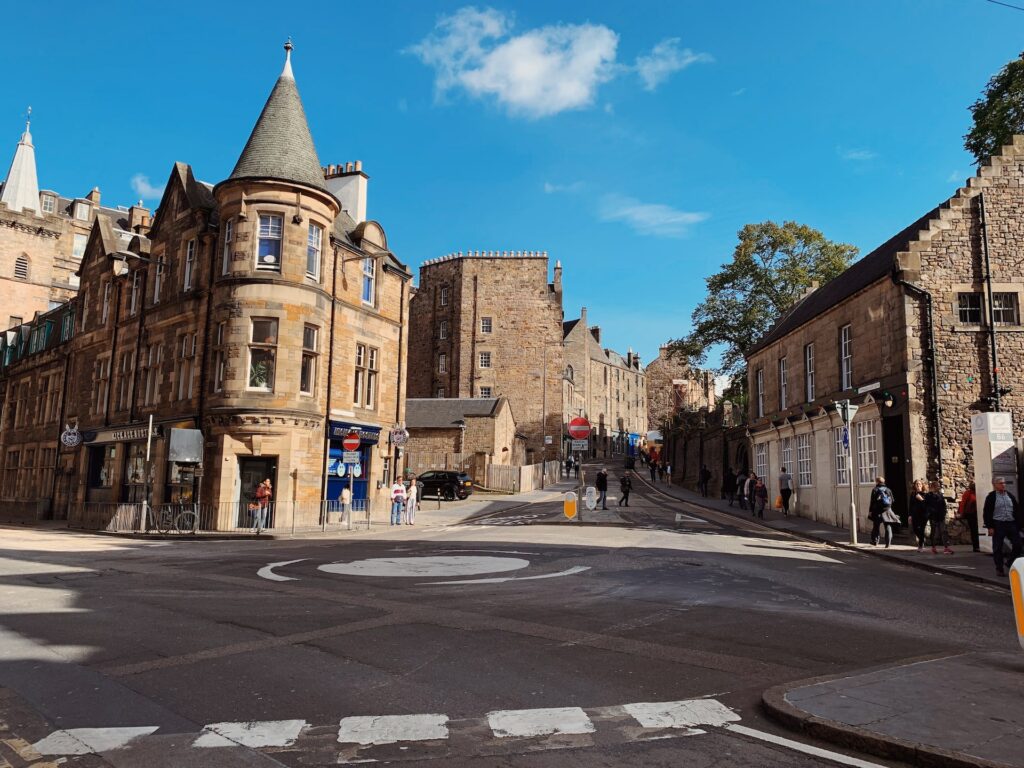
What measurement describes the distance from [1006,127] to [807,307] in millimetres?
10142

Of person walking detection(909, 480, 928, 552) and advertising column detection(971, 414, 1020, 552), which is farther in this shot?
person walking detection(909, 480, 928, 552)

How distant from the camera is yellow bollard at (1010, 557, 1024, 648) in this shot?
6.00 metres

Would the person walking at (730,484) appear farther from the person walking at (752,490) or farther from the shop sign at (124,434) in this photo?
the shop sign at (124,434)

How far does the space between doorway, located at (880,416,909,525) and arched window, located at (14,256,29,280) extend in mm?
66389

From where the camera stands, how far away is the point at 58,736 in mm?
4684

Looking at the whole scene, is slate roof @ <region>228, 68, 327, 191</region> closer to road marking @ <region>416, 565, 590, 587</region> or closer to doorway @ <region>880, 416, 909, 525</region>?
road marking @ <region>416, 565, 590, 587</region>

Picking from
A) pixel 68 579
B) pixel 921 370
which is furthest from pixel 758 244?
pixel 68 579

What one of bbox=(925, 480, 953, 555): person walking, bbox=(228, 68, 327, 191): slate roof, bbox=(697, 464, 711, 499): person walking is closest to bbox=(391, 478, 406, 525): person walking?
bbox=(228, 68, 327, 191): slate roof

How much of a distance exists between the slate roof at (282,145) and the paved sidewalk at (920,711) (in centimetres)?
2455

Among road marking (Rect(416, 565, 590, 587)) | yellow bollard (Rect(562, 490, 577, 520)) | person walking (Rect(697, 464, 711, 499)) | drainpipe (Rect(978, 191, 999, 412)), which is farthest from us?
person walking (Rect(697, 464, 711, 499))

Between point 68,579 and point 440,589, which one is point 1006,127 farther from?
point 68,579

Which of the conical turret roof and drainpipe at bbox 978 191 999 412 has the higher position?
the conical turret roof

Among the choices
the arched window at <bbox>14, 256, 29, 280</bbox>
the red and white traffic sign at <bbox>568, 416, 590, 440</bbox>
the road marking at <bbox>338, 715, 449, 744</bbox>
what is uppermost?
the arched window at <bbox>14, 256, 29, 280</bbox>

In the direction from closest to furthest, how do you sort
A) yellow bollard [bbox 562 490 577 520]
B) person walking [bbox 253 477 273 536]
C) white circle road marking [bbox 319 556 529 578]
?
white circle road marking [bbox 319 556 529 578] → person walking [bbox 253 477 273 536] → yellow bollard [bbox 562 490 577 520]
